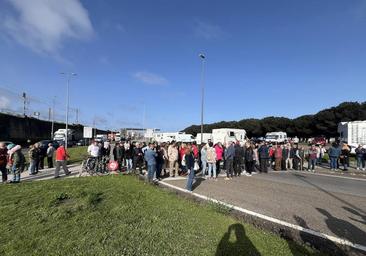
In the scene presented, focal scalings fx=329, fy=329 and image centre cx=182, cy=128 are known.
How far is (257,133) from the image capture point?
113562mm

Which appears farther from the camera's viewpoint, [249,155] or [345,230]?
[249,155]

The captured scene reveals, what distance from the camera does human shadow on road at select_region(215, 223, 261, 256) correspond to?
18.3 feet

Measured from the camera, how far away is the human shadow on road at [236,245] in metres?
5.59

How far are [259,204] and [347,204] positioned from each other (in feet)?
9.28

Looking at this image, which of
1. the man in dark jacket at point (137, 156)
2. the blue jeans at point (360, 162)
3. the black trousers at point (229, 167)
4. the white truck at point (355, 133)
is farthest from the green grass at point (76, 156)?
the white truck at point (355, 133)

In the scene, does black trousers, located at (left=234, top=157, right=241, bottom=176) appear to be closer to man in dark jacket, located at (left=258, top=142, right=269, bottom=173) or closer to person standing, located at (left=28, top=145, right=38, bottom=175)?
man in dark jacket, located at (left=258, top=142, right=269, bottom=173)

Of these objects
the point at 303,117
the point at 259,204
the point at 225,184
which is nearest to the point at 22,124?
the point at 225,184

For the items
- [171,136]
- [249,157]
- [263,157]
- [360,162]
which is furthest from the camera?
[171,136]

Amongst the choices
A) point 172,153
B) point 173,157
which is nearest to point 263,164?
point 173,157

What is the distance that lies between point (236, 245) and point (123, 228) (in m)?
2.38

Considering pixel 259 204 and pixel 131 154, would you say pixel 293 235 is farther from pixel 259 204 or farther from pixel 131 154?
pixel 131 154

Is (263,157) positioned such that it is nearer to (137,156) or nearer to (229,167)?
(229,167)

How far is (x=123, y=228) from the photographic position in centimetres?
685

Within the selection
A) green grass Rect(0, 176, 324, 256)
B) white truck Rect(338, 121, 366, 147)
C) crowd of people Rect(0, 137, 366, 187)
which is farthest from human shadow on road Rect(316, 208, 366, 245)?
white truck Rect(338, 121, 366, 147)
